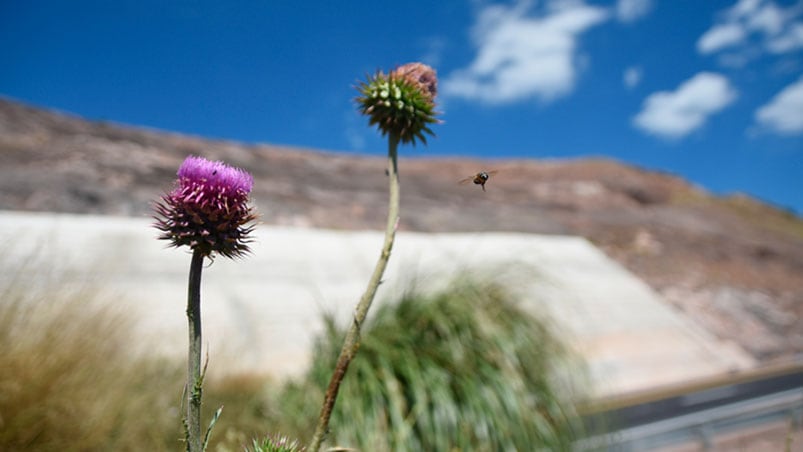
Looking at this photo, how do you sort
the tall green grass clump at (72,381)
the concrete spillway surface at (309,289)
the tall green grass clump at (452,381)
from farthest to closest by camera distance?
the concrete spillway surface at (309,289), the tall green grass clump at (452,381), the tall green grass clump at (72,381)

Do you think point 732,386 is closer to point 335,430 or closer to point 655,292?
point 655,292

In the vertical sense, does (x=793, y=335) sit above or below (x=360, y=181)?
below

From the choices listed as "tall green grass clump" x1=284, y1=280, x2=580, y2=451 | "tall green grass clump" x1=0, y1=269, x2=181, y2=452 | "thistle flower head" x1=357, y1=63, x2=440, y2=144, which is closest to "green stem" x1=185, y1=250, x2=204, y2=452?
"thistle flower head" x1=357, y1=63, x2=440, y2=144

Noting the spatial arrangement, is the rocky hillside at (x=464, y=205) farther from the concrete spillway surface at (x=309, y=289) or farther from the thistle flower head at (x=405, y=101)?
the thistle flower head at (x=405, y=101)

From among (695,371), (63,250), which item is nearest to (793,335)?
(695,371)

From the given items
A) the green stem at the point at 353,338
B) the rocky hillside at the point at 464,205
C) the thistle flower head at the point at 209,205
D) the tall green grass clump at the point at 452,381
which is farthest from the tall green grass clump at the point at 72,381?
the rocky hillside at the point at 464,205

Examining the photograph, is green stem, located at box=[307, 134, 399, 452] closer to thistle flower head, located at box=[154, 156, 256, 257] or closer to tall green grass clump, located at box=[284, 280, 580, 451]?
thistle flower head, located at box=[154, 156, 256, 257]
